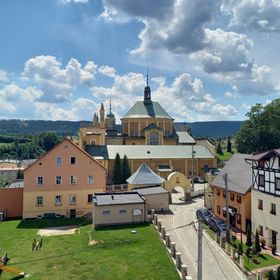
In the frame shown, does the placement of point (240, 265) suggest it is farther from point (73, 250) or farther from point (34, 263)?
point (34, 263)

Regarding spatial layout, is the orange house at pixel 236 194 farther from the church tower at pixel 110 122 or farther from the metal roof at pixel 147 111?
the church tower at pixel 110 122

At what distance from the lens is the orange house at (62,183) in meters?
38.4

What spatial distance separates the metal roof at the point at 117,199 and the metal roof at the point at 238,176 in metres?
9.20

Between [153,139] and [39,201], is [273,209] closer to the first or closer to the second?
[39,201]

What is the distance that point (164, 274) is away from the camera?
2020cm

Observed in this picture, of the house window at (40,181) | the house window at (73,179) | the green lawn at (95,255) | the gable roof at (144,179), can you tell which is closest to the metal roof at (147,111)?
the gable roof at (144,179)

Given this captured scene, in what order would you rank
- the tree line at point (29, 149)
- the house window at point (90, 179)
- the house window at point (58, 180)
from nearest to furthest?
the house window at point (58, 180), the house window at point (90, 179), the tree line at point (29, 149)

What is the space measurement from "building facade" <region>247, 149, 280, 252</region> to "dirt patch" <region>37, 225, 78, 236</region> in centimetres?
1748

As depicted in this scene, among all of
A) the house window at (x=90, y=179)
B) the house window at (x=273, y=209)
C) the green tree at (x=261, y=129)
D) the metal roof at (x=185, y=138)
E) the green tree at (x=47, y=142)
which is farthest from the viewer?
the green tree at (x=47, y=142)

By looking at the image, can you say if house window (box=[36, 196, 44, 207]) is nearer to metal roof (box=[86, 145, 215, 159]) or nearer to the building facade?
the building facade

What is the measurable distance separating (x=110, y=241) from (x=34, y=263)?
6133 mm

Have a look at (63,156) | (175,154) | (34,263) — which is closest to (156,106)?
(175,154)

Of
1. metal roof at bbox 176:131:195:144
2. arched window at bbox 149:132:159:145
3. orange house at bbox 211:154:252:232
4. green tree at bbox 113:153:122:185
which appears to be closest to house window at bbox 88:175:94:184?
orange house at bbox 211:154:252:232

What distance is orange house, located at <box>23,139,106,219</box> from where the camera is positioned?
126 ft
